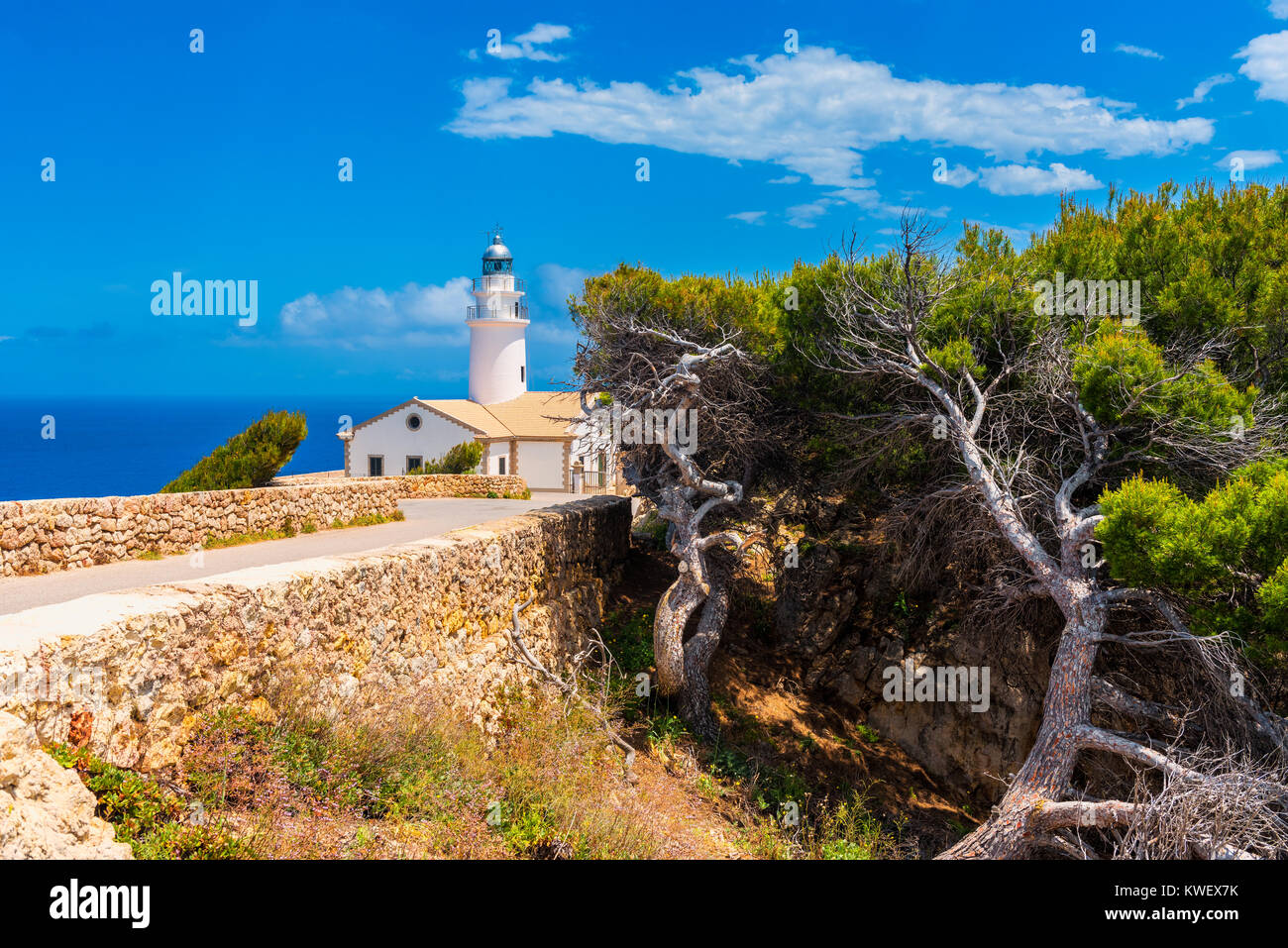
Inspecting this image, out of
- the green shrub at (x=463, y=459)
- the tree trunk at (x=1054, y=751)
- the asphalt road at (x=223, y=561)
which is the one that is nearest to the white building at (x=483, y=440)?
the green shrub at (x=463, y=459)

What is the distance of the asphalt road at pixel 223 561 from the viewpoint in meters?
8.52

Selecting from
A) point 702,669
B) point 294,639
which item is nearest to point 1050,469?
point 702,669

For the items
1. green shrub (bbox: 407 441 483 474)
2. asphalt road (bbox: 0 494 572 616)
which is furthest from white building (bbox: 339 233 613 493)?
asphalt road (bbox: 0 494 572 616)

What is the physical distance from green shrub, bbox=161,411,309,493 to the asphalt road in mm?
4150

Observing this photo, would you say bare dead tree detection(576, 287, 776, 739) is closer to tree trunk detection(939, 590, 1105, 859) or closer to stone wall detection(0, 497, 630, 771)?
stone wall detection(0, 497, 630, 771)

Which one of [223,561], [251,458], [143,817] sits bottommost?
[143,817]

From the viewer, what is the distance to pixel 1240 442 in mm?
9672

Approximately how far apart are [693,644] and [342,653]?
6.24m

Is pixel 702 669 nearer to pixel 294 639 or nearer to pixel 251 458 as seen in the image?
pixel 294 639

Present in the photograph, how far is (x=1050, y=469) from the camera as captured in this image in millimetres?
11008

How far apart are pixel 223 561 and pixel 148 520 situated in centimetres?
129

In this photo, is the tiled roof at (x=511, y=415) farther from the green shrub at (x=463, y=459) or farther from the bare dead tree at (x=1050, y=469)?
the bare dead tree at (x=1050, y=469)
